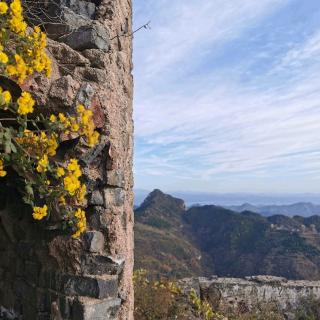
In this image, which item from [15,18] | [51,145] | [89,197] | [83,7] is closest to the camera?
[15,18]

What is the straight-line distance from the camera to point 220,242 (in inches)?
1694

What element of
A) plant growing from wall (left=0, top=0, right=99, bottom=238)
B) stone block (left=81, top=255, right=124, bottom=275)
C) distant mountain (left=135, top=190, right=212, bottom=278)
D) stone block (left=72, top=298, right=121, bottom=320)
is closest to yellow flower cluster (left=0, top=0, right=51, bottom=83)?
plant growing from wall (left=0, top=0, right=99, bottom=238)

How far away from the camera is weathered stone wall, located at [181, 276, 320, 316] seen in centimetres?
882

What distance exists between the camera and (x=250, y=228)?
42.9 meters

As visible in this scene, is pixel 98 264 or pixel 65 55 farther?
pixel 65 55

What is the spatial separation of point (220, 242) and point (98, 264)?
40.7 meters

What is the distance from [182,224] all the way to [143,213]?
18.7 ft

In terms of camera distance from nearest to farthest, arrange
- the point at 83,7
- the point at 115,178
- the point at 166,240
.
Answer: the point at 115,178 → the point at 83,7 → the point at 166,240

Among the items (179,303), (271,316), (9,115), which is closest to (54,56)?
(9,115)

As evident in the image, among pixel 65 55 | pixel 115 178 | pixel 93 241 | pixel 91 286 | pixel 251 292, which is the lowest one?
pixel 251 292

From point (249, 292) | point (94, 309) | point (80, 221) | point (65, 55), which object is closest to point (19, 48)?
point (65, 55)

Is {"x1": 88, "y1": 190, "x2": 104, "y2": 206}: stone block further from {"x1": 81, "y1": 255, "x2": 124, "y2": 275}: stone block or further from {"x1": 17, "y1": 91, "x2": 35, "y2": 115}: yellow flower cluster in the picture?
{"x1": 17, "y1": 91, "x2": 35, "y2": 115}: yellow flower cluster

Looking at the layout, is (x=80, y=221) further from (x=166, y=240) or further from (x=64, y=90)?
(x=166, y=240)

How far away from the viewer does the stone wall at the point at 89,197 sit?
135 inches
